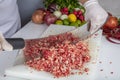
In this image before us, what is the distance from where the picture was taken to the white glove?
1.09m

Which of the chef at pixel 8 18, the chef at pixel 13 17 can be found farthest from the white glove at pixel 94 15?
the chef at pixel 8 18

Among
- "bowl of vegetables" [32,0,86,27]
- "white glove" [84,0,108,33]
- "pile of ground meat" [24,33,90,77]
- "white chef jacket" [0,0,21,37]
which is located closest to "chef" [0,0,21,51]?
"white chef jacket" [0,0,21,37]

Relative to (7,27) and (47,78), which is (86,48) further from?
(7,27)

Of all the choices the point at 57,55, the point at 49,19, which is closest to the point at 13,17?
the point at 49,19

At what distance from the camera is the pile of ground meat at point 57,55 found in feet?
2.71

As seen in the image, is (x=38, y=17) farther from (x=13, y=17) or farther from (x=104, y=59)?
(x=104, y=59)

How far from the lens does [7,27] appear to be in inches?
42.9

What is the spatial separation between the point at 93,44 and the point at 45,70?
0.79ft

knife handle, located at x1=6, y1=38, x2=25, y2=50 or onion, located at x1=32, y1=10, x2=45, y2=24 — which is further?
onion, located at x1=32, y1=10, x2=45, y2=24

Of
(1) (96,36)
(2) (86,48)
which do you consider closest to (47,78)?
(2) (86,48)

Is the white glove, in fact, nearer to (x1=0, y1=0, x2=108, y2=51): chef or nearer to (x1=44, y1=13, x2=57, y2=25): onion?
(x1=0, y1=0, x2=108, y2=51): chef

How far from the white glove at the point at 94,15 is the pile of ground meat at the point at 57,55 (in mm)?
171

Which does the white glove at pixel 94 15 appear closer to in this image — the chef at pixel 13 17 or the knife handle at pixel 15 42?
the chef at pixel 13 17

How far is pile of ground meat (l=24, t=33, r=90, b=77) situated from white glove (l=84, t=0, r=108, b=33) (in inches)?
6.7
